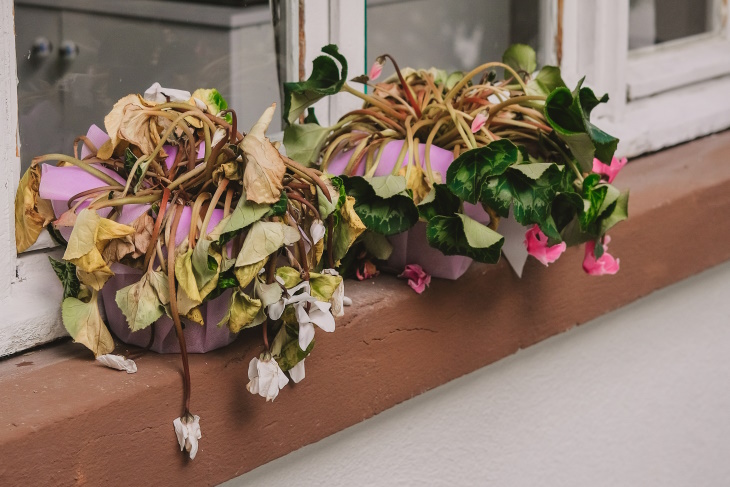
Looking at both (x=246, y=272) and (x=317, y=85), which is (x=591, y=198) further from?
(x=246, y=272)

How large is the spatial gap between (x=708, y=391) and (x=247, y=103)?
940mm

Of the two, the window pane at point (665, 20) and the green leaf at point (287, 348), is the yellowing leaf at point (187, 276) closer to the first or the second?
the green leaf at point (287, 348)

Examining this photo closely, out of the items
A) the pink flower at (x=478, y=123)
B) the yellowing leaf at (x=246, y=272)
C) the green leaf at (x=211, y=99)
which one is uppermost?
the green leaf at (x=211, y=99)

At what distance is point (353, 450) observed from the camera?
1.11m

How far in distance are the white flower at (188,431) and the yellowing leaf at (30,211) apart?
8.5 inches

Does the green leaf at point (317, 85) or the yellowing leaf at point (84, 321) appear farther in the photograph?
the green leaf at point (317, 85)

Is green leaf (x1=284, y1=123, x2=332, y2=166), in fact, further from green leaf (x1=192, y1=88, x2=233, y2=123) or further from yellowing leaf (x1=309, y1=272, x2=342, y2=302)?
yellowing leaf (x1=309, y1=272, x2=342, y2=302)

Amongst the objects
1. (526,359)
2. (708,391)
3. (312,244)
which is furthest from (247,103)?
(708,391)

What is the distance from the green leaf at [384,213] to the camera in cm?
99

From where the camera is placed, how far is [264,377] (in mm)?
837

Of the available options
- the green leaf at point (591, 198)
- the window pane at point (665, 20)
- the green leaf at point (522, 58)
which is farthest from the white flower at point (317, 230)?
the window pane at point (665, 20)

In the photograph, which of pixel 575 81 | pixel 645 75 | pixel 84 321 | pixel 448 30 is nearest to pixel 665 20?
pixel 645 75

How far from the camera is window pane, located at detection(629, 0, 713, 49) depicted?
1.71 meters

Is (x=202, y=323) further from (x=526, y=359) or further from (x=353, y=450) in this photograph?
(x=526, y=359)
